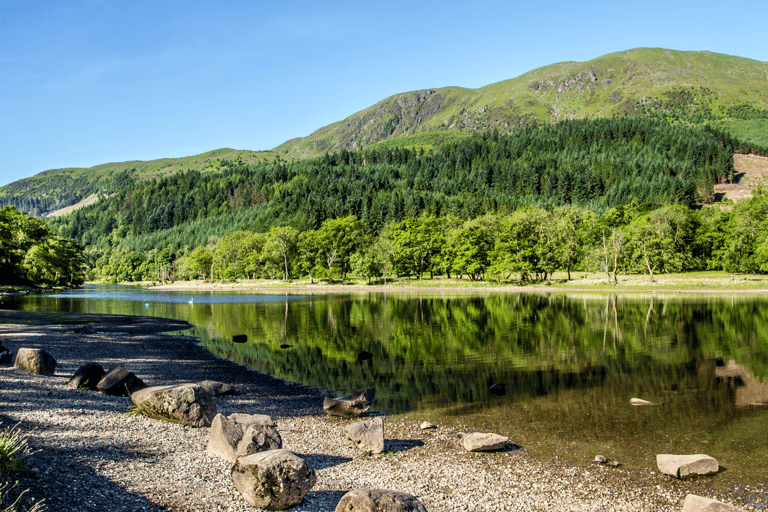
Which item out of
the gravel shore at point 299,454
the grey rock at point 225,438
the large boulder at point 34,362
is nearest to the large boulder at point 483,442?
the gravel shore at point 299,454

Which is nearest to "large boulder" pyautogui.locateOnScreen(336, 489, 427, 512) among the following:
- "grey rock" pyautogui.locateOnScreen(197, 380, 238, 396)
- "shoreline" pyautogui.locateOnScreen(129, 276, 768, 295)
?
"grey rock" pyautogui.locateOnScreen(197, 380, 238, 396)

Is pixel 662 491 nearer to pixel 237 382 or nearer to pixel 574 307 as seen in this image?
pixel 237 382

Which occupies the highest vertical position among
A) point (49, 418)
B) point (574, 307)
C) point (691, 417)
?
point (49, 418)

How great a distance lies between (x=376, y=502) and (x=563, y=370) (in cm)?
1956

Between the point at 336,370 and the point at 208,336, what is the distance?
724 inches

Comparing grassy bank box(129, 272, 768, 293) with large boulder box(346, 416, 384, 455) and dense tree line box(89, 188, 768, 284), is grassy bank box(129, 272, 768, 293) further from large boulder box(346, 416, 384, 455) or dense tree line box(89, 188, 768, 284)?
large boulder box(346, 416, 384, 455)

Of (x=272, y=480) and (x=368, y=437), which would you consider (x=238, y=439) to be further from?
(x=368, y=437)

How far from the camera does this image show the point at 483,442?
561 inches

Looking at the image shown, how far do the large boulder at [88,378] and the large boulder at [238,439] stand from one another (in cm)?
867

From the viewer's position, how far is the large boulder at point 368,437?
13922mm

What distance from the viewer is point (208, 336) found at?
4025 cm

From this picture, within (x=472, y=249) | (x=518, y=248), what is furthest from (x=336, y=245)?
(x=518, y=248)

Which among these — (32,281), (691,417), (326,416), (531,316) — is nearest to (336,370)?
(326,416)

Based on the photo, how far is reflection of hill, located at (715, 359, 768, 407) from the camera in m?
19.1
